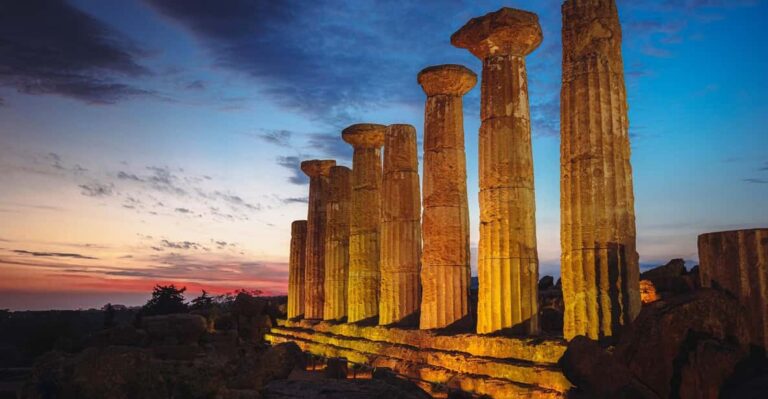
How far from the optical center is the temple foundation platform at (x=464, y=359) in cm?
1061

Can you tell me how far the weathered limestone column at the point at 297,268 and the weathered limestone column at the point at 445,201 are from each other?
14.2m

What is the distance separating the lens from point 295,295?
30156mm

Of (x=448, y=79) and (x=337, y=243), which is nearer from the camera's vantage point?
(x=448, y=79)

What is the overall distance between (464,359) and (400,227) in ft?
20.7

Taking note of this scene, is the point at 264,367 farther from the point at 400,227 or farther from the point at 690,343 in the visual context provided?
the point at 690,343

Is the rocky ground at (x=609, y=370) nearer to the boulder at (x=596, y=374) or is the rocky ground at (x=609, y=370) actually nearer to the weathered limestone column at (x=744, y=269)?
the boulder at (x=596, y=374)

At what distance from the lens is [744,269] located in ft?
25.3

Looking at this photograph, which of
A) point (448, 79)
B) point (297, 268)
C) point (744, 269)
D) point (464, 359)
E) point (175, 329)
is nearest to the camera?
point (744, 269)

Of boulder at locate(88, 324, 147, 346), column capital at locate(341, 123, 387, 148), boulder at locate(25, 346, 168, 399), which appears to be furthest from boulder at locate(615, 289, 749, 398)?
boulder at locate(88, 324, 147, 346)

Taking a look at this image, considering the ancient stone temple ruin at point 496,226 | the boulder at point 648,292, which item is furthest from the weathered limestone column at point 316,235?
the boulder at point 648,292

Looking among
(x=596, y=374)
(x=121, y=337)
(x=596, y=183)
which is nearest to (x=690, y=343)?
(x=596, y=374)

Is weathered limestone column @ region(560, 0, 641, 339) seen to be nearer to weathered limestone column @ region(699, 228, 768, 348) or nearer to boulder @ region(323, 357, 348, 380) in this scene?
weathered limestone column @ region(699, 228, 768, 348)

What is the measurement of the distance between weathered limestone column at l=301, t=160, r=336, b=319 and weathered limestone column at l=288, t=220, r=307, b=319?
1763mm

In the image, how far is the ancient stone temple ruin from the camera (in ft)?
34.4
